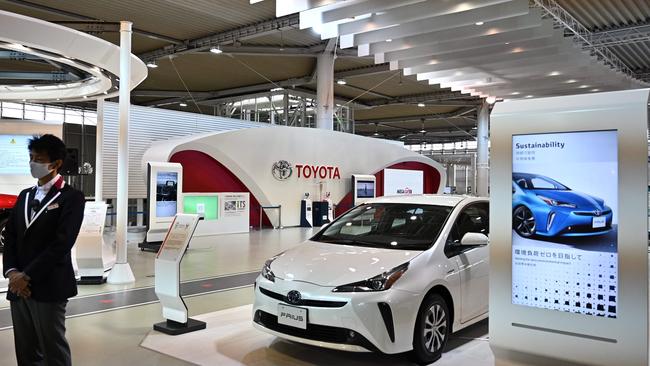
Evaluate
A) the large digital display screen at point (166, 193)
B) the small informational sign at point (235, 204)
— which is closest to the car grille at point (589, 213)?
the large digital display screen at point (166, 193)

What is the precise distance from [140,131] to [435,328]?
482 inches

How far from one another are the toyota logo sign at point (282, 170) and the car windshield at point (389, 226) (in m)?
11.6

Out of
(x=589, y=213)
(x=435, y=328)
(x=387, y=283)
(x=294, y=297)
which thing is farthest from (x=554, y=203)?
(x=294, y=297)

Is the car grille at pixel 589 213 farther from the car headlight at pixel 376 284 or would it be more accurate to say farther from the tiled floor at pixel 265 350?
the tiled floor at pixel 265 350

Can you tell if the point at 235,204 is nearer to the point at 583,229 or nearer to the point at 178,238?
the point at 178,238

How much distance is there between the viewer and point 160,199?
11.2 metres

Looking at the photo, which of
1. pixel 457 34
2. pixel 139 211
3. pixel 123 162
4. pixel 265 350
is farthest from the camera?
pixel 139 211

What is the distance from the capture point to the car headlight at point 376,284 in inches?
146

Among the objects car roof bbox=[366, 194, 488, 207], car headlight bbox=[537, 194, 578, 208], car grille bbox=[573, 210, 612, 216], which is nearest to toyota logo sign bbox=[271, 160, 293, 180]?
car roof bbox=[366, 194, 488, 207]

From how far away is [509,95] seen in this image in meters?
13.2

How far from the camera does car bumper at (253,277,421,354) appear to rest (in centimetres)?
361

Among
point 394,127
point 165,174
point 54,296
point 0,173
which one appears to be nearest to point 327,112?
point 165,174

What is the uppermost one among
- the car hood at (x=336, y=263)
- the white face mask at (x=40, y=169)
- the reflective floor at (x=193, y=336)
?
the white face mask at (x=40, y=169)

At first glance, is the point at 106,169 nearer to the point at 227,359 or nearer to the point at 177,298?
the point at 177,298
